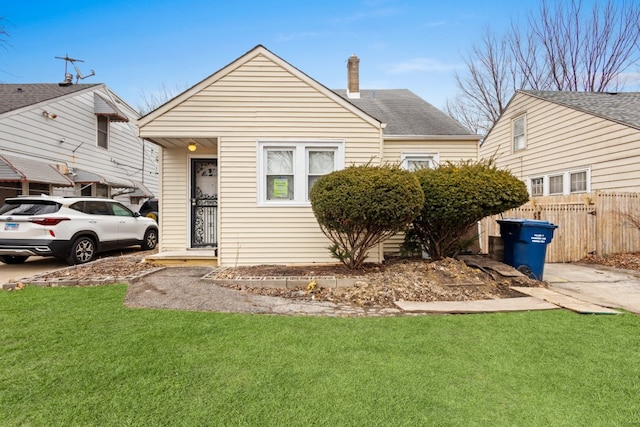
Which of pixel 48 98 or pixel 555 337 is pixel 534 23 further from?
pixel 48 98

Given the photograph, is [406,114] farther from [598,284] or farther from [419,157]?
[598,284]

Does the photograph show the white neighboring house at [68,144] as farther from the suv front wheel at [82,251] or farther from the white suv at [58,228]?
the suv front wheel at [82,251]

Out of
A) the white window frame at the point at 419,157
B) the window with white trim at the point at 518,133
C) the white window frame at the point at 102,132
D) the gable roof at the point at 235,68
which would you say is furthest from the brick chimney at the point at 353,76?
the white window frame at the point at 102,132

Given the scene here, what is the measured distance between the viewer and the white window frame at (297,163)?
23.1ft

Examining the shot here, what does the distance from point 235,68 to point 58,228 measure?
17.6ft

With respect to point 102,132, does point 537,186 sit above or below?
below

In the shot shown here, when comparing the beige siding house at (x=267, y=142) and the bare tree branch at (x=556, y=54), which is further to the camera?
the bare tree branch at (x=556, y=54)

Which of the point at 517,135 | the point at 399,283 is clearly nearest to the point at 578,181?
the point at 517,135

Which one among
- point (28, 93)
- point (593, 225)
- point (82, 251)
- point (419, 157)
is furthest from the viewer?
point (28, 93)

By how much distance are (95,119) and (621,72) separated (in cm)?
2827

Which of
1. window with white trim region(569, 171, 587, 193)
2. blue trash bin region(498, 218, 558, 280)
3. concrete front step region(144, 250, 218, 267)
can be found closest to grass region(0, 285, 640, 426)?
blue trash bin region(498, 218, 558, 280)

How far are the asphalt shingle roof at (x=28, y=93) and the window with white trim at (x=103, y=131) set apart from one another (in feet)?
4.34

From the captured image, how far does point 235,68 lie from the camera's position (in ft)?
23.0

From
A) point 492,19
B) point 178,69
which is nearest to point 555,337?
point 492,19
